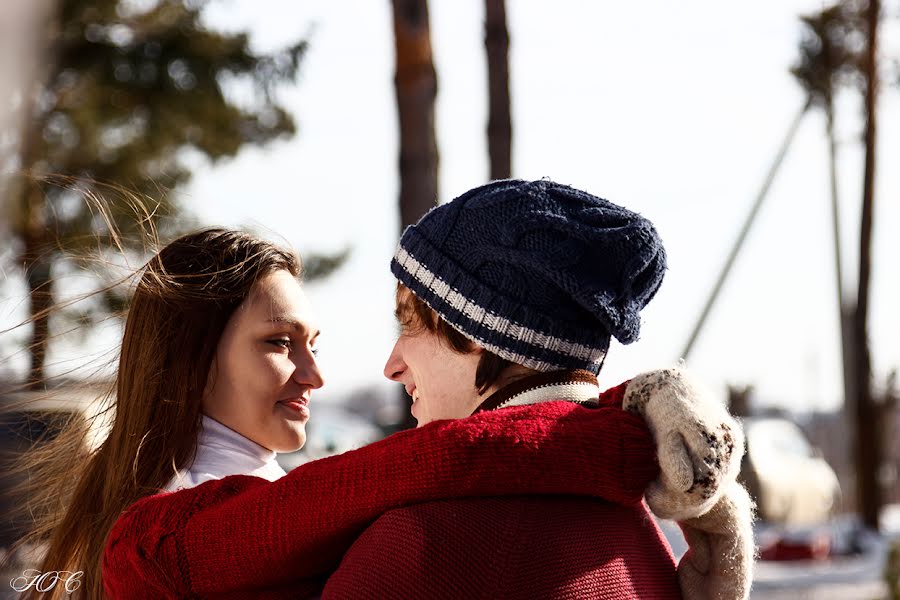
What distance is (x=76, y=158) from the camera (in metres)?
15.3

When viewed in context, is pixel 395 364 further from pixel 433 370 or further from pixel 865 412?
pixel 865 412

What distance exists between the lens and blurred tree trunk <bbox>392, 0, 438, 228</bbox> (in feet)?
26.7

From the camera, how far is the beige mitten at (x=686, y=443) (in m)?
1.63

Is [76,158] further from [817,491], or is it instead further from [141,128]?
[817,491]

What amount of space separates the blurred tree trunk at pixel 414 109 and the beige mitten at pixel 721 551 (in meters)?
6.16

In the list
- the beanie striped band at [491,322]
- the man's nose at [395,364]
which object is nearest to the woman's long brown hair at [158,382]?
the man's nose at [395,364]

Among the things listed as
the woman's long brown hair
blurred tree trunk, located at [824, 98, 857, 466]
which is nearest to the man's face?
the woman's long brown hair

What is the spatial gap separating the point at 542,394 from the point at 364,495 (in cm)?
36

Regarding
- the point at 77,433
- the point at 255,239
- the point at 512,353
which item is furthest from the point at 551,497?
the point at 77,433

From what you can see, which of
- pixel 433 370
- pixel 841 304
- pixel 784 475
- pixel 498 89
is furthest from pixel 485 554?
pixel 841 304

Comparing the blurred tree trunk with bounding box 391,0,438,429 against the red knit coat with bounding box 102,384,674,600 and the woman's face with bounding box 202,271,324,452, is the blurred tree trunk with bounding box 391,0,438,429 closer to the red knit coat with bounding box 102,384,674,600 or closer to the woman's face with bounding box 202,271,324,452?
the woman's face with bounding box 202,271,324,452

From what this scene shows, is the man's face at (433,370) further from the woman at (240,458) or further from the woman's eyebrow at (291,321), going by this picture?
the woman's eyebrow at (291,321)

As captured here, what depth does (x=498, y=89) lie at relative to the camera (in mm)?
9594

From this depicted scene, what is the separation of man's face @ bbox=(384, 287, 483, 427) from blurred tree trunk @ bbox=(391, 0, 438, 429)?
5.97 m
